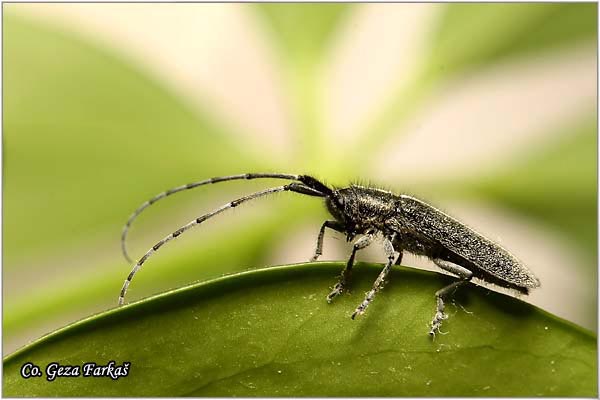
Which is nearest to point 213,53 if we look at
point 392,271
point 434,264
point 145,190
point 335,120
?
point 335,120

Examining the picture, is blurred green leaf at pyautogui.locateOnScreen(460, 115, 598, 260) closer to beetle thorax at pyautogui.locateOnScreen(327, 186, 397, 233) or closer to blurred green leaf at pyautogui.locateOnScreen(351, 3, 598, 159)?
blurred green leaf at pyautogui.locateOnScreen(351, 3, 598, 159)

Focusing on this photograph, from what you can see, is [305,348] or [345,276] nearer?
[305,348]

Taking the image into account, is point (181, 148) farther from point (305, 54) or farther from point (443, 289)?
point (443, 289)

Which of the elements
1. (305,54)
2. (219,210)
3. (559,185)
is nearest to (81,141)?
(305,54)

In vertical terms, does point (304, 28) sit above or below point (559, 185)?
above

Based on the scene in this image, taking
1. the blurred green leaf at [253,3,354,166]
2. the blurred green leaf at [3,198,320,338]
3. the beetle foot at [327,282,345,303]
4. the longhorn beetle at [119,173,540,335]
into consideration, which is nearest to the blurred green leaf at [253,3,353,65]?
the blurred green leaf at [253,3,354,166]

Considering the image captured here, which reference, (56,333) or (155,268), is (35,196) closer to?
(155,268)

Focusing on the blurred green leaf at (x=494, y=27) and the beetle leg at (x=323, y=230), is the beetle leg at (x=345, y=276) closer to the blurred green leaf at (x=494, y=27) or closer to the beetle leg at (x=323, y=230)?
the beetle leg at (x=323, y=230)
